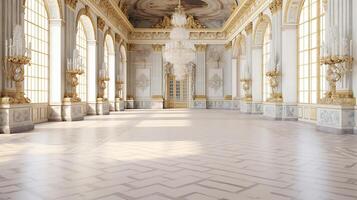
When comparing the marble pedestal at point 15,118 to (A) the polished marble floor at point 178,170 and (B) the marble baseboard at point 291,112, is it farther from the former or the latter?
(B) the marble baseboard at point 291,112

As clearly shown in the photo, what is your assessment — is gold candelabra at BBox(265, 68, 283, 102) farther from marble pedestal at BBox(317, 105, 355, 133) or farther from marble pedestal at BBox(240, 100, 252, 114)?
marble pedestal at BBox(240, 100, 252, 114)

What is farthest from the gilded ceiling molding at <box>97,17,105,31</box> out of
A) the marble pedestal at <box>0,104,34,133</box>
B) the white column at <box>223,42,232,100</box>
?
the white column at <box>223,42,232,100</box>

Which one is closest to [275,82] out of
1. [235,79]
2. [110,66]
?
[235,79]

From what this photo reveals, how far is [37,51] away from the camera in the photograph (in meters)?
12.0

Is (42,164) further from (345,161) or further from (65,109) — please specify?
(65,109)

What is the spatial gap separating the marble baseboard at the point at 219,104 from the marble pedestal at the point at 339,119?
673 inches

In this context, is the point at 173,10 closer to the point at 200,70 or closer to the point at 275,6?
the point at 200,70

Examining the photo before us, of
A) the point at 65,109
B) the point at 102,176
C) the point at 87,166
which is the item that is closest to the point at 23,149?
the point at 87,166

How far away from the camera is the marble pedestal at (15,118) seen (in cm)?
858

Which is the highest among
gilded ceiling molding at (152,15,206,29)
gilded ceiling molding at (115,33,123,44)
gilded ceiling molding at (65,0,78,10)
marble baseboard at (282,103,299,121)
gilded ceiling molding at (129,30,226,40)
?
gilded ceiling molding at (152,15,206,29)


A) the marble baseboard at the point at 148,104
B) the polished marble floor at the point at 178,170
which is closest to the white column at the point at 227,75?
the marble baseboard at the point at 148,104

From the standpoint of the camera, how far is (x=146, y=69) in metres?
26.9

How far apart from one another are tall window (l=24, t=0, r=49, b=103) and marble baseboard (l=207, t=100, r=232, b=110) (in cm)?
1650

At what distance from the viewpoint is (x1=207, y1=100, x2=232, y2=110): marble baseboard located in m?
26.3
